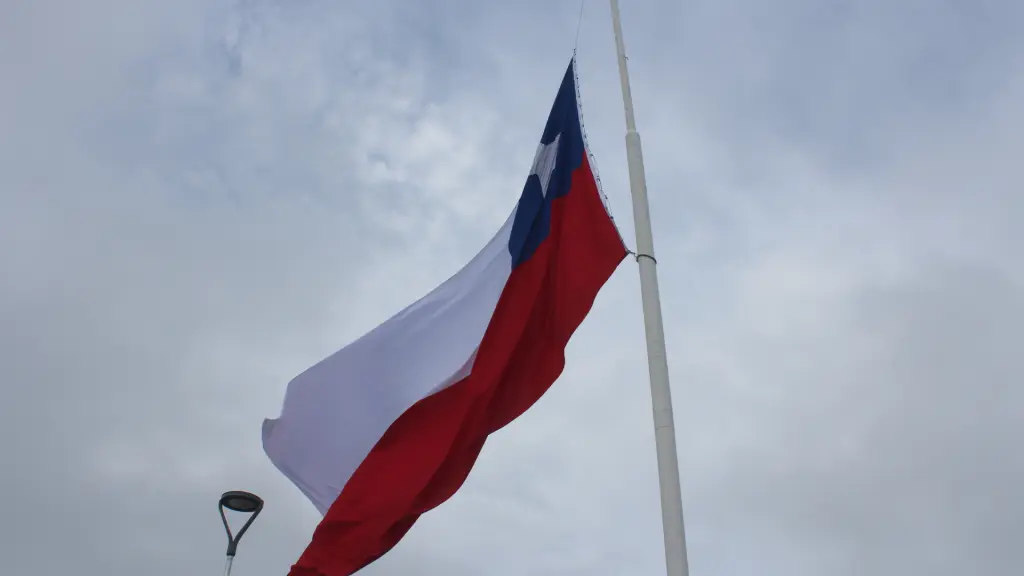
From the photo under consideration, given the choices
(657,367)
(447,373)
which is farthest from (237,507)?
Answer: (657,367)

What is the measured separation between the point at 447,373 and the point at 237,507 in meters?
7.78

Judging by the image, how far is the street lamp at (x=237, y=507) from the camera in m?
18.6

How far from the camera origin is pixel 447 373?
13.2 meters

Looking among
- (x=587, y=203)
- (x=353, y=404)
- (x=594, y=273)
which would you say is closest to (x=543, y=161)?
(x=587, y=203)

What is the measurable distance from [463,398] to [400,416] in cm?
117

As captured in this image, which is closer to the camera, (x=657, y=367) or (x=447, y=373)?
(x=657, y=367)

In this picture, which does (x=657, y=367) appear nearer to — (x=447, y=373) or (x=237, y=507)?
(x=447, y=373)

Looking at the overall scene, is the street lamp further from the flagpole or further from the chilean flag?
the flagpole

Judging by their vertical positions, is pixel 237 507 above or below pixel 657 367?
above

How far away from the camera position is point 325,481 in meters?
13.3

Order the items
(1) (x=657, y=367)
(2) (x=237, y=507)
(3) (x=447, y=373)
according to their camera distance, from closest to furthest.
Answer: (1) (x=657, y=367) < (3) (x=447, y=373) < (2) (x=237, y=507)

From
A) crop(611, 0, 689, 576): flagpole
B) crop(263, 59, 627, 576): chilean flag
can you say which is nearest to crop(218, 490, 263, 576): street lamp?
crop(263, 59, 627, 576): chilean flag

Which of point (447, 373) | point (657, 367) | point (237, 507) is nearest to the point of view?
point (657, 367)

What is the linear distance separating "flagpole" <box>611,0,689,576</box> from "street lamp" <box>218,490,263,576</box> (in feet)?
34.1
